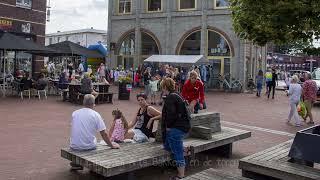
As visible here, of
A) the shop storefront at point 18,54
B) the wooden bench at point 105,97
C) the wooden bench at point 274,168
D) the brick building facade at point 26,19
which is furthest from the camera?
the shop storefront at point 18,54

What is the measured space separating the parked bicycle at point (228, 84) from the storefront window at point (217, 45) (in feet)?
5.31

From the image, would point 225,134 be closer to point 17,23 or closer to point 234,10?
point 234,10

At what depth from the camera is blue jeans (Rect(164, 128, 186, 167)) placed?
21.5 ft

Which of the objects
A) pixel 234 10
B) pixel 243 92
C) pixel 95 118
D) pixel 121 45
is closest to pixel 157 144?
pixel 95 118

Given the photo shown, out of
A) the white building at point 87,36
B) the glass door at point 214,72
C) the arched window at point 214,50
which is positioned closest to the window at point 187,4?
the arched window at point 214,50

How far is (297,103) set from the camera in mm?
13516

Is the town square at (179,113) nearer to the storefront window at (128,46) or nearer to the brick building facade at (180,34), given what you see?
the brick building facade at (180,34)

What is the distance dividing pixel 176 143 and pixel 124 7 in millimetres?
28587

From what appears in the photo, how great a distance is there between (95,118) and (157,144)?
51.7 inches

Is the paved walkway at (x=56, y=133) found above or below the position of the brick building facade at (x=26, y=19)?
below

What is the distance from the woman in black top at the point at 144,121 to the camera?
24.2 ft

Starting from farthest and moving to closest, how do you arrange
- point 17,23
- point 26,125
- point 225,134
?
point 17,23, point 26,125, point 225,134

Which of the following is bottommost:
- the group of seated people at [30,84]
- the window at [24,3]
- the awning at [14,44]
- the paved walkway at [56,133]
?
the paved walkway at [56,133]

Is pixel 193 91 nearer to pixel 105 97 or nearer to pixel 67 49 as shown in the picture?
A: pixel 105 97
